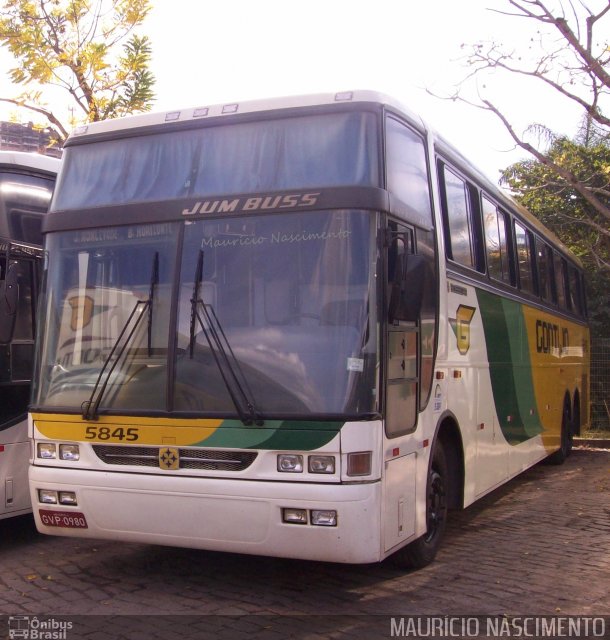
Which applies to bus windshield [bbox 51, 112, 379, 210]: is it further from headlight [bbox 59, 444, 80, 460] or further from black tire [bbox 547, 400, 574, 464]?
black tire [bbox 547, 400, 574, 464]

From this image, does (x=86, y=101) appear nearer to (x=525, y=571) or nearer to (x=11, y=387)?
(x=11, y=387)

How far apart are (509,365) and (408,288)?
4488 mm

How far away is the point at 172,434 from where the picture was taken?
19.3ft

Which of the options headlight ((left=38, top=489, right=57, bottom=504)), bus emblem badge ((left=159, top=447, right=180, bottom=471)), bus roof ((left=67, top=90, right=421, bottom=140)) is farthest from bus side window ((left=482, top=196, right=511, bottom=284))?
headlight ((left=38, top=489, right=57, bottom=504))

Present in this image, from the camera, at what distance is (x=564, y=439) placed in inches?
565

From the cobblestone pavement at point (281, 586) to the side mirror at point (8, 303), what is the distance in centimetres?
189

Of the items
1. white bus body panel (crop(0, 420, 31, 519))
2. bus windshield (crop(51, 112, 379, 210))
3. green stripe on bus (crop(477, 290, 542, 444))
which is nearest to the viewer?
bus windshield (crop(51, 112, 379, 210))

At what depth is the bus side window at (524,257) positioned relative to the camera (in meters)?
10.9

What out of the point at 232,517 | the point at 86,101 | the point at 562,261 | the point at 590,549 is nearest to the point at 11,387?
the point at 232,517

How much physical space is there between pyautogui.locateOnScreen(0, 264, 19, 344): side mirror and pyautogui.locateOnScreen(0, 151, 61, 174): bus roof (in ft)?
6.05

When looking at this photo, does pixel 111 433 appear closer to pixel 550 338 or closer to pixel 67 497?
pixel 67 497

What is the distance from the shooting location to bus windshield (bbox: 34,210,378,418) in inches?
223

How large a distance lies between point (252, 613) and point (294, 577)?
926 mm

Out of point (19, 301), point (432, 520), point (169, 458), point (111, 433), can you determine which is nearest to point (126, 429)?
point (111, 433)
